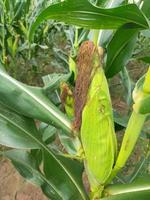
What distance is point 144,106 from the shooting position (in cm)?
78

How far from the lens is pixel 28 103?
0.96 meters

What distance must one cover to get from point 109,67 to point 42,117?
0.66ft

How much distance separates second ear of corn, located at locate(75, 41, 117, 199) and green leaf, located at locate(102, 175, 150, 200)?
7 cm

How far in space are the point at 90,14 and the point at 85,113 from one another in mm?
197

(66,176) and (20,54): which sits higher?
(66,176)

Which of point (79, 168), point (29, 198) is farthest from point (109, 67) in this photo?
point (29, 198)

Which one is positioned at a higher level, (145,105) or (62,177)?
(145,105)

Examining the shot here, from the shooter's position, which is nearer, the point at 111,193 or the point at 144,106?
the point at 144,106

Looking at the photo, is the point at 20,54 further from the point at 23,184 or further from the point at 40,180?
the point at 40,180

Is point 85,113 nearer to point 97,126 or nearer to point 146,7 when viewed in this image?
point 97,126

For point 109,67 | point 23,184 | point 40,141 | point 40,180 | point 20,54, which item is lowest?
point 23,184

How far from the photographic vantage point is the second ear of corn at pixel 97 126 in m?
0.81

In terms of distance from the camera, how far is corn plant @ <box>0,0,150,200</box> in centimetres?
78

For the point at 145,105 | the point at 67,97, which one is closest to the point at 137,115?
the point at 145,105
